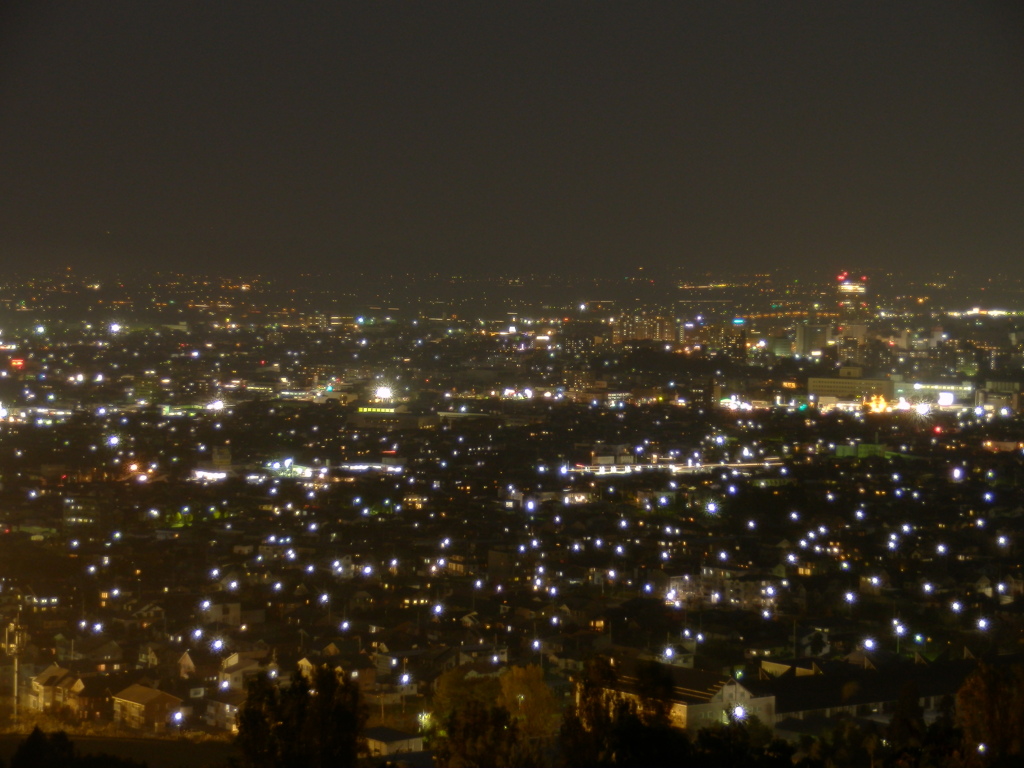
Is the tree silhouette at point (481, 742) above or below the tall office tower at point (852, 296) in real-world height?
above

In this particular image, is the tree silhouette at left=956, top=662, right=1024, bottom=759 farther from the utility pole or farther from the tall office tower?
the tall office tower

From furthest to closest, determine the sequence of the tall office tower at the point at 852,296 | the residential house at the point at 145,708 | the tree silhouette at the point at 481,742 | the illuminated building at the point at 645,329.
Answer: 1. the tall office tower at the point at 852,296
2. the illuminated building at the point at 645,329
3. the residential house at the point at 145,708
4. the tree silhouette at the point at 481,742

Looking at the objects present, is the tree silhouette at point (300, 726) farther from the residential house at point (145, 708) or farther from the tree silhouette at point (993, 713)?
the tree silhouette at point (993, 713)

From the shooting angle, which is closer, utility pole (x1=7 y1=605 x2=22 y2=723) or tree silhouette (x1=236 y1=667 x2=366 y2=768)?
tree silhouette (x1=236 y1=667 x2=366 y2=768)

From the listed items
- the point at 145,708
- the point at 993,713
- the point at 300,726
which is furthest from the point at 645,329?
the point at 300,726

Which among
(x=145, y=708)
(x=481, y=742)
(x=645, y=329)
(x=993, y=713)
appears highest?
(x=993, y=713)

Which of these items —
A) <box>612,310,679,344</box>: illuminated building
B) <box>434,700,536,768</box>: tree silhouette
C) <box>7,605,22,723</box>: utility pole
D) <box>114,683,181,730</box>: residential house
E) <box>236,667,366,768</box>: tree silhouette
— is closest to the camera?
<box>236,667,366,768</box>: tree silhouette

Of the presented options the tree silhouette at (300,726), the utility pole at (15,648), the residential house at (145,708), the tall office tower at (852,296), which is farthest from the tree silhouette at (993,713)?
the tall office tower at (852,296)

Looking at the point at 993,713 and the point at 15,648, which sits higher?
the point at 993,713

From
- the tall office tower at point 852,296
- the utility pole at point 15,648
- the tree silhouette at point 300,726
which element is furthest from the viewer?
the tall office tower at point 852,296

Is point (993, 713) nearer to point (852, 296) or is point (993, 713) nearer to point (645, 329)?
point (645, 329)

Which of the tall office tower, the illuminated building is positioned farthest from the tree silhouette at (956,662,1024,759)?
the tall office tower

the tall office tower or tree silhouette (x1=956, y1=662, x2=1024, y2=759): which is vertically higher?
tree silhouette (x1=956, y1=662, x2=1024, y2=759)
